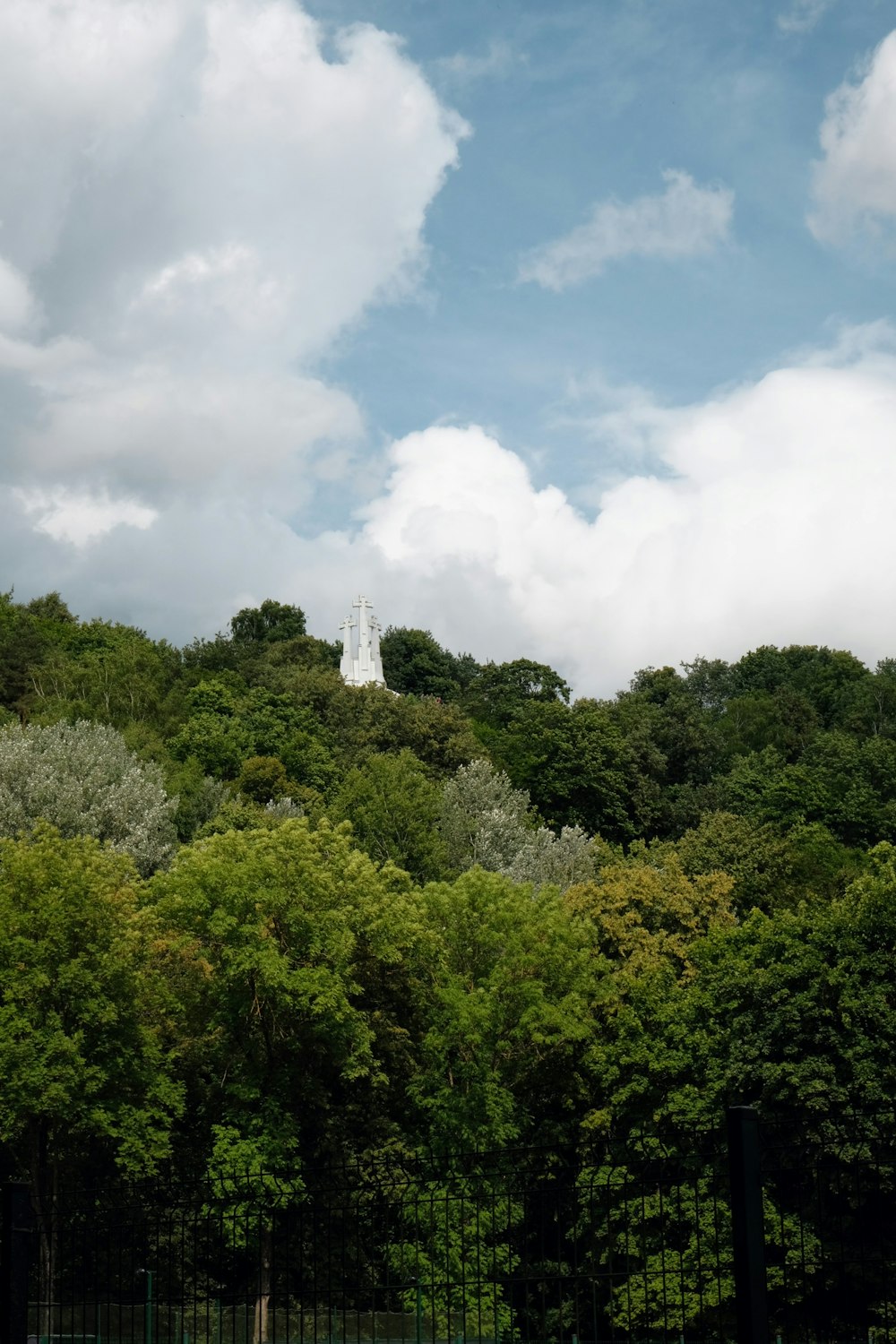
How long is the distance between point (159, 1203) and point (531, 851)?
45.8 metres

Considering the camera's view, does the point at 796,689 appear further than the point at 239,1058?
Yes

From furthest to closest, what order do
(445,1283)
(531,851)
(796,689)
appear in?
(796,689) → (531,851) → (445,1283)

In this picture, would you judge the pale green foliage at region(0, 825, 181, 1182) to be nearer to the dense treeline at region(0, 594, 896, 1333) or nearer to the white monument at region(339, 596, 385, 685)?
the dense treeline at region(0, 594, 896, 1333)

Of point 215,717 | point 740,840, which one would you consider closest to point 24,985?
point 740,840

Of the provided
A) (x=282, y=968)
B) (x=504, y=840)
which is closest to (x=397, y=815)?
(x=504, y=840)

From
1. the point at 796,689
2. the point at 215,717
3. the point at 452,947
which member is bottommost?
the point at 452,947

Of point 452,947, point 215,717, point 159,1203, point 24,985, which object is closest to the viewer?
point 159,1203

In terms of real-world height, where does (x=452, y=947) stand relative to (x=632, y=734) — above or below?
below

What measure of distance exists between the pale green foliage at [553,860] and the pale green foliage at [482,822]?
2.04 ft

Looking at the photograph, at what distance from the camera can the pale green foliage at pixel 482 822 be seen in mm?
55406

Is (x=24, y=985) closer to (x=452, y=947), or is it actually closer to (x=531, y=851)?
(x=452, y=947)

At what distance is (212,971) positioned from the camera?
35.8m

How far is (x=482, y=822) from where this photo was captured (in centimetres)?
5741

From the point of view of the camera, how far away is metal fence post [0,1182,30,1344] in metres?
8.38
